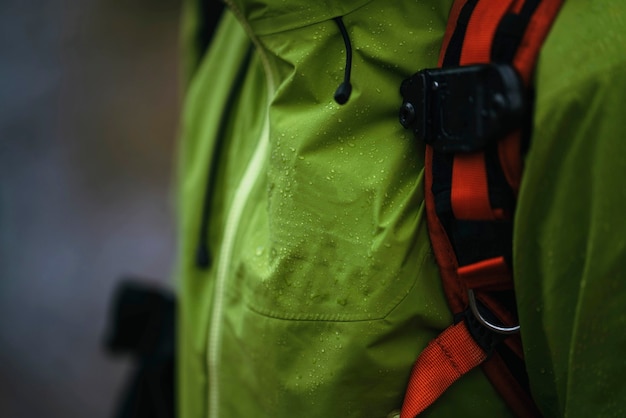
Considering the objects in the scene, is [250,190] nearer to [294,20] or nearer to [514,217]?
[294,20]

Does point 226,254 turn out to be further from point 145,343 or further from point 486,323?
point 145,343

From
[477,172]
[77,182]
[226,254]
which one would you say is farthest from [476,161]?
[77,182]

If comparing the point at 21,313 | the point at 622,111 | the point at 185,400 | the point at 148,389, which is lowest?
the point at 21,313

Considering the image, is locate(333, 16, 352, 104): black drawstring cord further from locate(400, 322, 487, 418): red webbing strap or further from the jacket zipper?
locate(400, 322, 487, 418): red webbing strap

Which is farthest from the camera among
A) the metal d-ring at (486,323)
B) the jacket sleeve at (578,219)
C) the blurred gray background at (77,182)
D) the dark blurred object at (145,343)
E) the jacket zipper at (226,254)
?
the blurred gray background at (77,182)

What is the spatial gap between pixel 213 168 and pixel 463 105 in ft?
1.52

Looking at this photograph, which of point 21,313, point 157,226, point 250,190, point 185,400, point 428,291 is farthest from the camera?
point 157,226

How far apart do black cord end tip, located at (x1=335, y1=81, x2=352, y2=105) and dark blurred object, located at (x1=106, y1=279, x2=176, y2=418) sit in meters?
0.79

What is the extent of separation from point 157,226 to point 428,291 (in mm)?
1970

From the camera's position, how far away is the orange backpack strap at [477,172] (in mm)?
596

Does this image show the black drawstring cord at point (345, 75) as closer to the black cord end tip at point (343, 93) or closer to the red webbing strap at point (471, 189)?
the black cord end tip at point (343, 93)

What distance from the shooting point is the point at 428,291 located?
0.70m

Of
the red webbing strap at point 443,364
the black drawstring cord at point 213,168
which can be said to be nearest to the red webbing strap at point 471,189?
the red webbing strap at point 443,364

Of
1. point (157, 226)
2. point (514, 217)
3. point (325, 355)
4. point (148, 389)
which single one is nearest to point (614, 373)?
point (514, 217)
